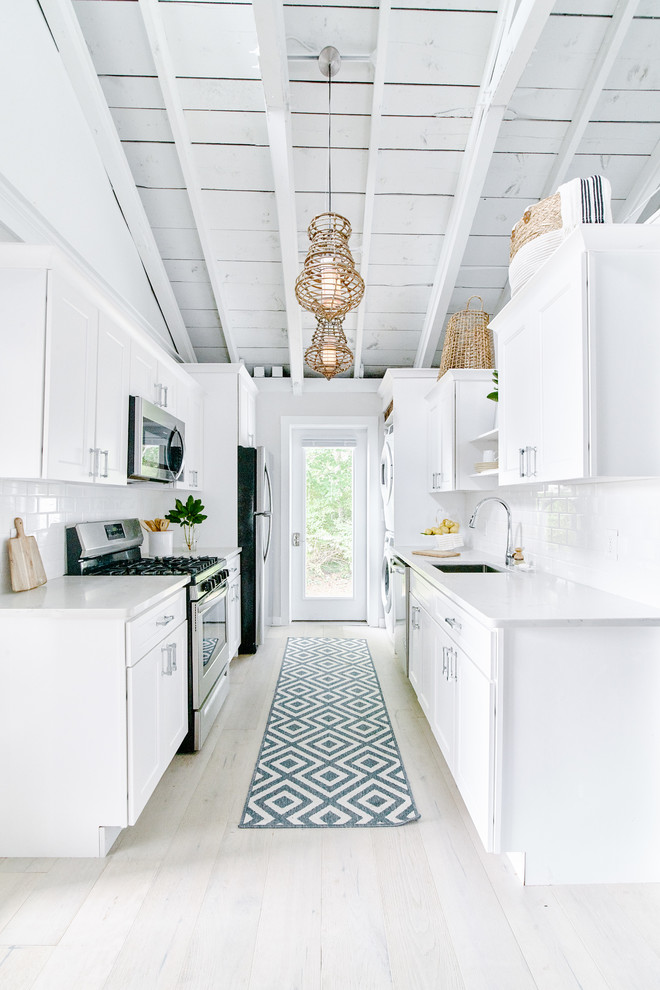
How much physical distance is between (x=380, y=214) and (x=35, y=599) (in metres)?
3.03

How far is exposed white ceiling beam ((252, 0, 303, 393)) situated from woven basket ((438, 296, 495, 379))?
1123 mm

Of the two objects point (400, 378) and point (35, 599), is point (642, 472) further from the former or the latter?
point (400, 378)

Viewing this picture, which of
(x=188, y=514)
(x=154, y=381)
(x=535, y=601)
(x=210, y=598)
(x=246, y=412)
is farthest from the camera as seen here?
(x=246, y=412)

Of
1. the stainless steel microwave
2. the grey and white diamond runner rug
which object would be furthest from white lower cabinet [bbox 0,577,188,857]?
the stainless steel microwave

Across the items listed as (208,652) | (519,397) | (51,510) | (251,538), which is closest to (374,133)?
(519,397)

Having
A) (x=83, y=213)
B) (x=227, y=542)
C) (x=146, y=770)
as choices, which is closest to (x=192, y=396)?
(x=227, y=542)

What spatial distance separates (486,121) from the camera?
2805 mm

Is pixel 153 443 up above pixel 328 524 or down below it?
above

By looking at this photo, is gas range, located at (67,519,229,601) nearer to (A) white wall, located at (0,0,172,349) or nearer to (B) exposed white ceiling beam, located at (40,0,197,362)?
(A) white wall, located at (0,0,172,349)

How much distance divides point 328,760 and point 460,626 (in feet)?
3.35

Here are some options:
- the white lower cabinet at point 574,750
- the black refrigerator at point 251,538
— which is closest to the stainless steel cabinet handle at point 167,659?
the white lower cabinet at point 574,750

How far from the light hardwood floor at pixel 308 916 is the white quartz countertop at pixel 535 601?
85 cm

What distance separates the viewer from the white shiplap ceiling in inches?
103

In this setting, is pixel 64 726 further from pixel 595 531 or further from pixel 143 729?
pixel 595 531
